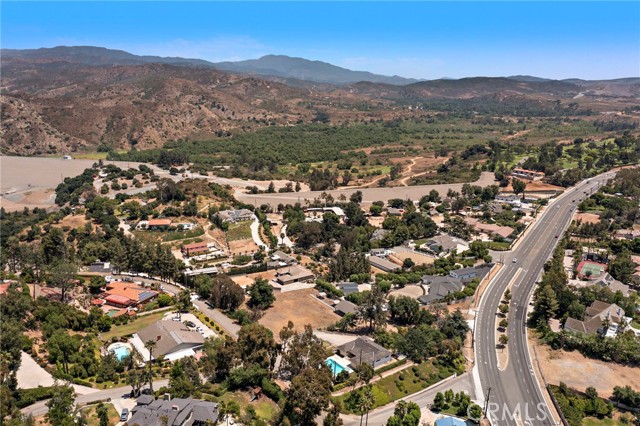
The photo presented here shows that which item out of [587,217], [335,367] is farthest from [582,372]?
[587,217]

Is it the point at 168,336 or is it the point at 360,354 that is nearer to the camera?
the point at 360,354

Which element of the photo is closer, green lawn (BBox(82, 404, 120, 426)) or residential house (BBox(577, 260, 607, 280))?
green lawn (BBox(82, 404, 120, 426))

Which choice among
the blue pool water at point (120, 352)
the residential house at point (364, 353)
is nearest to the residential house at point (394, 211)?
the residential house at point (364, 353)

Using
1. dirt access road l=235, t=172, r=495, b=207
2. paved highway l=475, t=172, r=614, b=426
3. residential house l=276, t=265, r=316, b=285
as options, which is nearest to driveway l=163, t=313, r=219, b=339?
residential house l=276, t=265, r=316, b=285

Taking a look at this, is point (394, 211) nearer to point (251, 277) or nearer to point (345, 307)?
point (251, 277)

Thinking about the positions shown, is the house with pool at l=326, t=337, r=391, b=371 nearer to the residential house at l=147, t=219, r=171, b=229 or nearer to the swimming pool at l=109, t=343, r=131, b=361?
the swimming pool at l=109, t=343, r=131, b=361

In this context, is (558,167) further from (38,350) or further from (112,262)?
(38,350)
